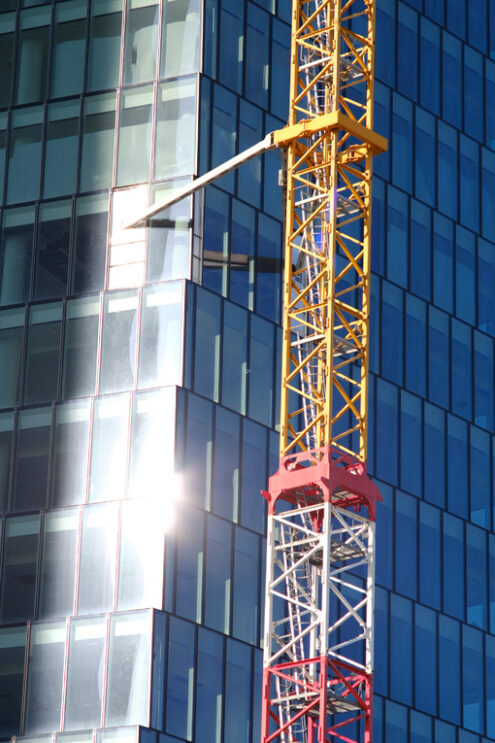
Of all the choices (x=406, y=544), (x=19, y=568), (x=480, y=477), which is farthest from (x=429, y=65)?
(x=19, y=568)

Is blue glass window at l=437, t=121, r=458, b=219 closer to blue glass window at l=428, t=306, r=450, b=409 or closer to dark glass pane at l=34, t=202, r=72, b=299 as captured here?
blue glass window at l=428, t=306, r=450, b=409

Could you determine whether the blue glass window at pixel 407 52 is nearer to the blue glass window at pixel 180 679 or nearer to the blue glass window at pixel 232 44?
the blue glass window at pixel 232 44

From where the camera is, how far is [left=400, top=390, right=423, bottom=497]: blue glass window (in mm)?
83812

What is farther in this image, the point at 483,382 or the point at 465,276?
the point at 465,276

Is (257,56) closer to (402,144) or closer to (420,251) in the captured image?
(402,144)

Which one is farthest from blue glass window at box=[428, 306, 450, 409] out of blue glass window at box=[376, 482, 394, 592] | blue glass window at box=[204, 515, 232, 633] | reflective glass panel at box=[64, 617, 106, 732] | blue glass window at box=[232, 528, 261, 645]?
reflective glass panel at box=[64, 617, 106, 732]

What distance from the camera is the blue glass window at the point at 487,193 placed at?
3659 inches

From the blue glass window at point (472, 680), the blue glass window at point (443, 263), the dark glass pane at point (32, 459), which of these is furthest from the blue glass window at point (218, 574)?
the blue glass window at point (443, 263)

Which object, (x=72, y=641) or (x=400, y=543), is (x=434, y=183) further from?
(x=72, y=641)

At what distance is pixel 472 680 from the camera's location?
275 feet

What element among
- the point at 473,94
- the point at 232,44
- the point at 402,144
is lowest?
the point at 232,44

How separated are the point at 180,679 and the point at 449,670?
18.5 meters

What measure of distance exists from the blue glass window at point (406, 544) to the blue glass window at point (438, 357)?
219 inches

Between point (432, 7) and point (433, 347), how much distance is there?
16.5 meters
